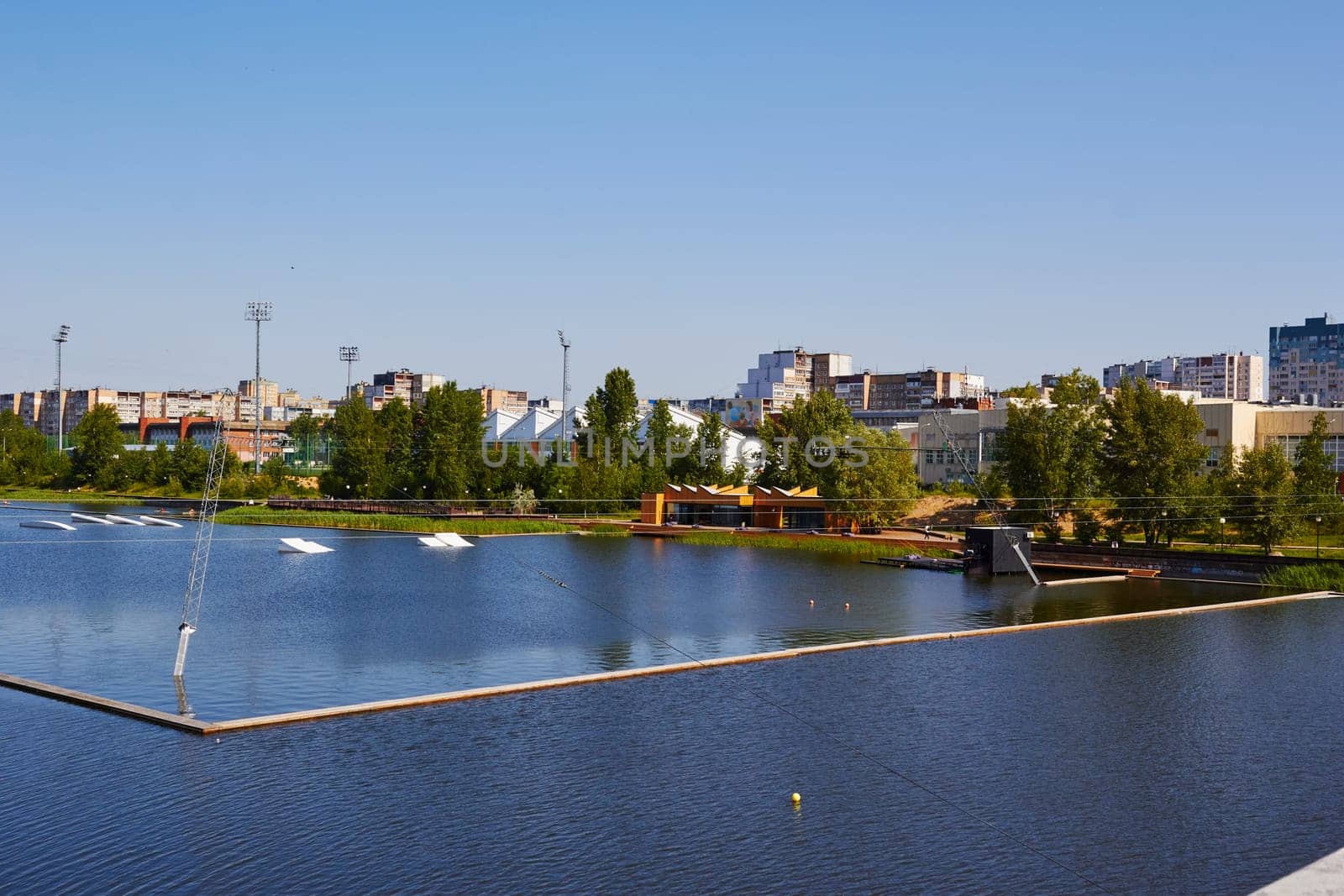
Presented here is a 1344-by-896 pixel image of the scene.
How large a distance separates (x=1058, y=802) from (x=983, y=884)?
4.52 meters

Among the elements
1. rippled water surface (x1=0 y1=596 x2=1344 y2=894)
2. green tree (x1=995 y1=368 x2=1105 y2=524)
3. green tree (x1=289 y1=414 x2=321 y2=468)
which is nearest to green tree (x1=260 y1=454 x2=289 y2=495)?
green tree (x1=289 y1=414 x2=321 y2=468)

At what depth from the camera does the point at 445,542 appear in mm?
74875

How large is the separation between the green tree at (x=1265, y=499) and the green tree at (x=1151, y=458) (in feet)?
14.1

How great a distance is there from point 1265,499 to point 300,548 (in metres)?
52.6

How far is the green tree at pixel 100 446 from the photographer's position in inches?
5010

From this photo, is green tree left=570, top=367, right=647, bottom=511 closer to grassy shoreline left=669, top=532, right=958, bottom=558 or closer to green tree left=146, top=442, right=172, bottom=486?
grassy shoreline left=669, top=532, right=958, bottom=558

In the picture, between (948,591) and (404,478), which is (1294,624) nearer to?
(948,591)

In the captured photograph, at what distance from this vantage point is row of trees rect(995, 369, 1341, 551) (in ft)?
199

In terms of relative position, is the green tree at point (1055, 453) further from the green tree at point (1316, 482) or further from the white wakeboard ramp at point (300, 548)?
the white wakeboard ramp at point (300, 548)

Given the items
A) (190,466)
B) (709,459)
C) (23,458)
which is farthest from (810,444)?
(23,458)

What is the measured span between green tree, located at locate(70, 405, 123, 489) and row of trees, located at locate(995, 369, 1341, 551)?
9525 cm

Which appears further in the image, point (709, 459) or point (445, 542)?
point (709, 459)

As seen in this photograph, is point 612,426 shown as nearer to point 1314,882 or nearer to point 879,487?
point 879,487

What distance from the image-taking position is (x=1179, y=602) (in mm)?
50000
